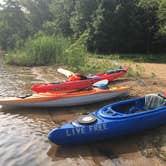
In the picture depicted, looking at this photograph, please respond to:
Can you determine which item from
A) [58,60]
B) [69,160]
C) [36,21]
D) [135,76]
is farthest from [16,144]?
[36,21]

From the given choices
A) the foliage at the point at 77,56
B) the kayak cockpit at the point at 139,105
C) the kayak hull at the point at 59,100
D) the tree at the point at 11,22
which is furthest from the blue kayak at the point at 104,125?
the tree at the point at 11,22

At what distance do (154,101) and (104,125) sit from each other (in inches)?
74.1

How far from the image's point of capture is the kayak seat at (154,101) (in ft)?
24.9

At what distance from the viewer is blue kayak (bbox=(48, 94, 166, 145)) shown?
6430mm

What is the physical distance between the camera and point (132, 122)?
6762 millimetres

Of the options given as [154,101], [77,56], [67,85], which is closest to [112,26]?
[77,56]

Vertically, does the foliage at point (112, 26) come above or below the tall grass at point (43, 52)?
above

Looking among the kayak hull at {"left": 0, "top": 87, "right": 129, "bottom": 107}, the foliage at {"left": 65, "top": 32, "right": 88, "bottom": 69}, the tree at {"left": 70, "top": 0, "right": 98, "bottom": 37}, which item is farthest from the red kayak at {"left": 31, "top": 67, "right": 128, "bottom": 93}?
the tree at {"left": 70, "top": 0, "right": 98, "bottom": 37}

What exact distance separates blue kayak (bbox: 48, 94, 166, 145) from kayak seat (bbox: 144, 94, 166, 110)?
14cm

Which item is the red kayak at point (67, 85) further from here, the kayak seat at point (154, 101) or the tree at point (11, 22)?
the tree at point (11, 22)

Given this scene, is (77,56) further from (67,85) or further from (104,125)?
(104,125)

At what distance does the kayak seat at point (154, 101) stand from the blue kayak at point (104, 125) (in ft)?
0.47

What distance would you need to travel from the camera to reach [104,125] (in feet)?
21.6

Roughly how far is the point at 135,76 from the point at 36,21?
27.7 meters
